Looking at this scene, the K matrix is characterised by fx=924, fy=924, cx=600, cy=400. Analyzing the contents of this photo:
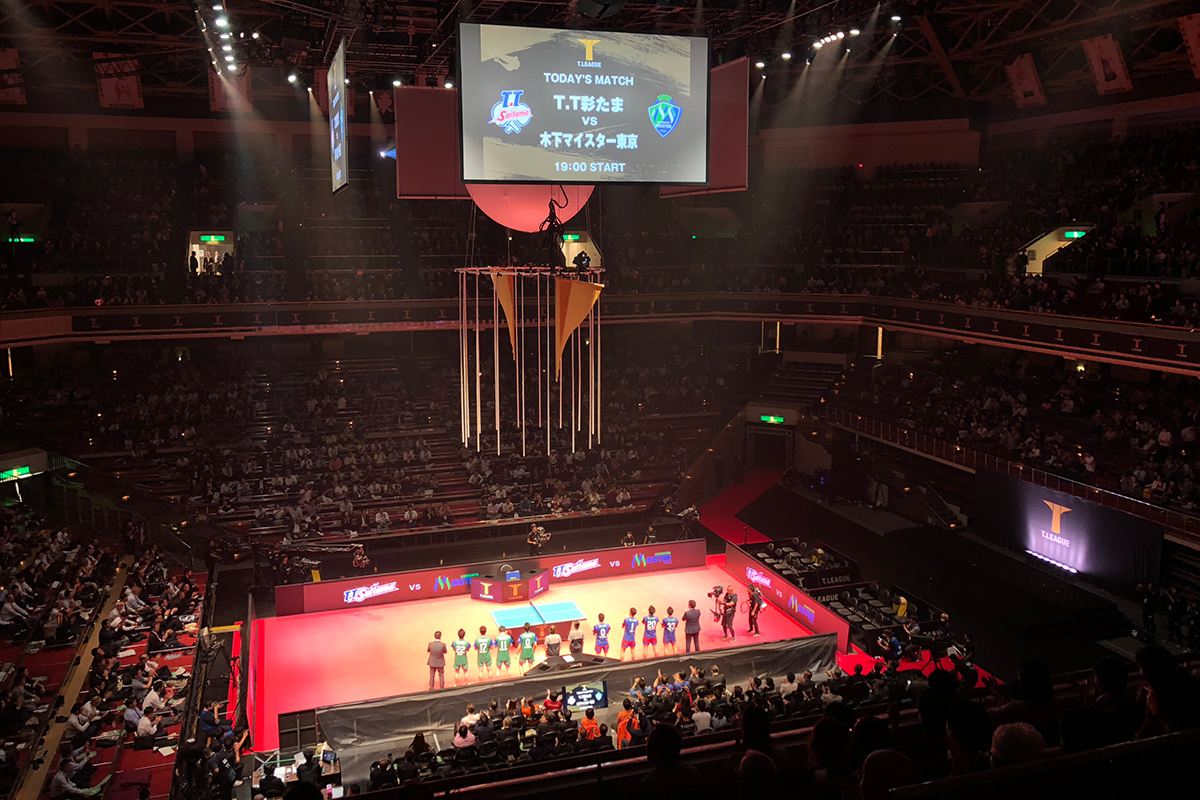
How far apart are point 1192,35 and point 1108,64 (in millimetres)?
3209

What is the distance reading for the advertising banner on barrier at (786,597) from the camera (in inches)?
768

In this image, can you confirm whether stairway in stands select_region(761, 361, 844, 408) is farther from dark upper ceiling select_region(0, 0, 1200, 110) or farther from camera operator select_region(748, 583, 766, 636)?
camera operator select_region(748, 583, 766, 636)

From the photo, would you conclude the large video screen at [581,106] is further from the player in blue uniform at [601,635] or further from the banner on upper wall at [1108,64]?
the banner on upper wall at [1108,64]

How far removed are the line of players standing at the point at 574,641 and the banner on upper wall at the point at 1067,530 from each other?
7.45 metres

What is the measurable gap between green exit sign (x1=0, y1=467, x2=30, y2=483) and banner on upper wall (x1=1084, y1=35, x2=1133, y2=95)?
31894 mm

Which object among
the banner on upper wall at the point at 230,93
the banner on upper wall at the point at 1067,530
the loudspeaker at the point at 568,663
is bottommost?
the loudspeaker at the point at 568,663

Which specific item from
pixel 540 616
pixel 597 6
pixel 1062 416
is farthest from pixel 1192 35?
pixel 540 616

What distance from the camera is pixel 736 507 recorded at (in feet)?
99.6

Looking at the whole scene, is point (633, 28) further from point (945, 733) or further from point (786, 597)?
point (945, 733)

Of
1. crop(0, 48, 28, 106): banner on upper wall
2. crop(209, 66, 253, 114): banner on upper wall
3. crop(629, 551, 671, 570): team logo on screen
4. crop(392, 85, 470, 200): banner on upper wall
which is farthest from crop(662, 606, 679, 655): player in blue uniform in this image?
crop(0, 48, 28, 106): banner on upper wall

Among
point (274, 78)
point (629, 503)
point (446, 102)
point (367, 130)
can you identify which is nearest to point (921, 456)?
point (629, 503)

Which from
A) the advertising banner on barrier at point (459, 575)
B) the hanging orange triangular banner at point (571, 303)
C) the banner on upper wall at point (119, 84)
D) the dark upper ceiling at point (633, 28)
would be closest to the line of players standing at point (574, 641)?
the advertising banner on barrier at point (459, 575)

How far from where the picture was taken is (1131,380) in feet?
84.0

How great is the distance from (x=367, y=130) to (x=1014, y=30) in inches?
886
